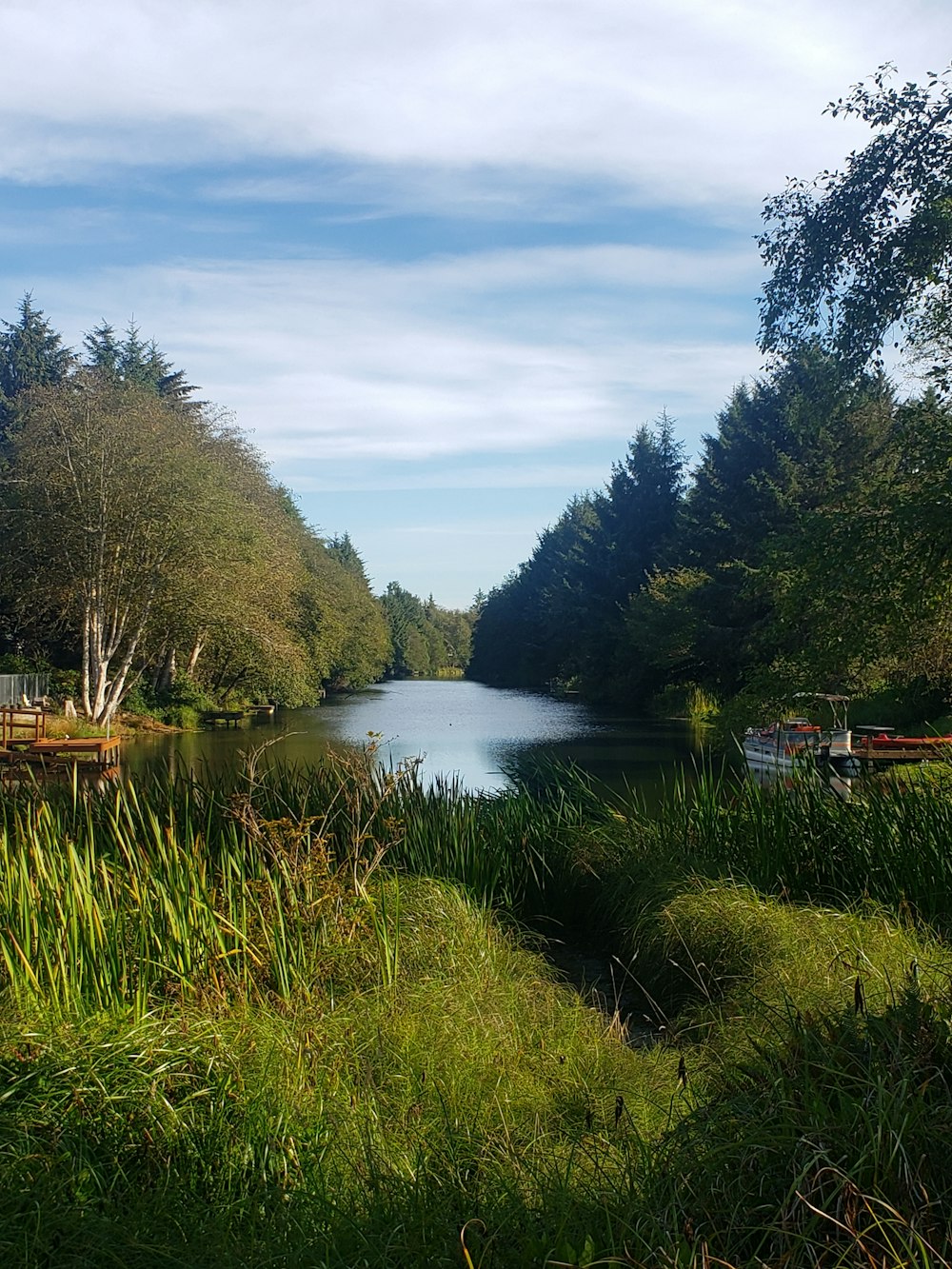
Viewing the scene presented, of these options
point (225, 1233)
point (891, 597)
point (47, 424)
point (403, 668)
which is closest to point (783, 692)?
point (891, 597)

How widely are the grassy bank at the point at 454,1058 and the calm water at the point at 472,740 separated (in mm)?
8864

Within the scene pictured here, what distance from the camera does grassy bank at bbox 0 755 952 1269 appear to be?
3059mm

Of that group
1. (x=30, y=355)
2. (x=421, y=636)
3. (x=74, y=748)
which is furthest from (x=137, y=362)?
(x=421, y=636)

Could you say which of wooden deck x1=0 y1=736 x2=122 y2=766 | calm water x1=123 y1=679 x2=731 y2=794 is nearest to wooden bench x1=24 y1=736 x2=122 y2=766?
wooden deck x1=0 y1=736 x2=122 y2=766

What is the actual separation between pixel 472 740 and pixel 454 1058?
2785 cm

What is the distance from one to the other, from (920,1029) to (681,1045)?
242 cm

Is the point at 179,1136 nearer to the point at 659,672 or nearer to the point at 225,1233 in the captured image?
the point at 225,1233

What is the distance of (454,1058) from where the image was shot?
502 centimetres

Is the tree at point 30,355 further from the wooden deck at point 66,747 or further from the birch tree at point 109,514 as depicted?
the wooden deck at point 66,747

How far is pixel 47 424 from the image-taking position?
31.0 meters

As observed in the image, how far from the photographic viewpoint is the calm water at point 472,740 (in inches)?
929

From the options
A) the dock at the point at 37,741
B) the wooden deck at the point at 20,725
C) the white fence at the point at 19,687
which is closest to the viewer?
the dock at the point at 37,741

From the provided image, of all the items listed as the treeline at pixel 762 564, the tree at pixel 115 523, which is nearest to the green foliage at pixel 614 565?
the treeline at pixel 762 564

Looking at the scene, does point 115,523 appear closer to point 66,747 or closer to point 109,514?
point 109,514
